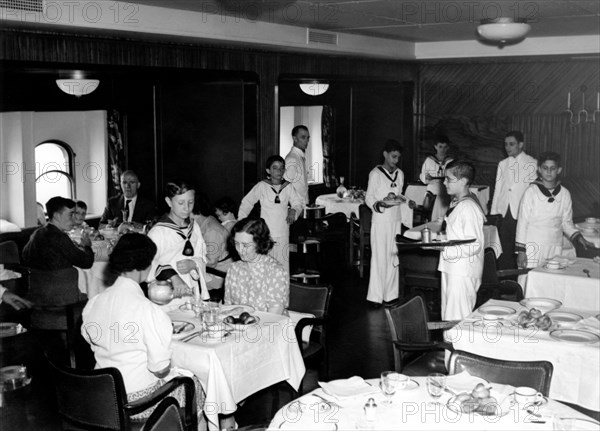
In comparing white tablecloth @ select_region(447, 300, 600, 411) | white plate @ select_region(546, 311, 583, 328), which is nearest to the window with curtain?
white tablecloth @ select_region(447, 300, 600, 411)

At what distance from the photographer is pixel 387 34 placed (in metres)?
11.0

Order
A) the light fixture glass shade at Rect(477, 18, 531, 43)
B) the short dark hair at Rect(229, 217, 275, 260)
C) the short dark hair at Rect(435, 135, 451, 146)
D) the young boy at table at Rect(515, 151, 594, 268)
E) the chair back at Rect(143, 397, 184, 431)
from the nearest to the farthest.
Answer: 1. the chair back at Rect(143, 397, 184, 431)
2. the short dark hair at Rect(229, 217, 275, 260)
3. the young boy at table at Rect(515, 151, 594, 268)
4. the light fixture glass shade at Rect(477, 18, 531, 43)
5. the short dark hair at Rect(435, 135, 451, 146)

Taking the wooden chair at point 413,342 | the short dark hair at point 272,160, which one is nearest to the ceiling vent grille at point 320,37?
the short dark hair at point 272,160

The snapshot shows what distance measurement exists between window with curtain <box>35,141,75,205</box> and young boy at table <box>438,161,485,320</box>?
26.1 ft

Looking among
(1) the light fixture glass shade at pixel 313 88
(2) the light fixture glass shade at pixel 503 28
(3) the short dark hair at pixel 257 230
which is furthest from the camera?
(1) the light fixture glass shade at pixel 313 88

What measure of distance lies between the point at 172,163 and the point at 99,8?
Result: 4405 mm

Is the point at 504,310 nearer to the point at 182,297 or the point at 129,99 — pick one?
the point at 182,297

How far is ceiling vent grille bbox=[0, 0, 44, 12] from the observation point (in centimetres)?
609

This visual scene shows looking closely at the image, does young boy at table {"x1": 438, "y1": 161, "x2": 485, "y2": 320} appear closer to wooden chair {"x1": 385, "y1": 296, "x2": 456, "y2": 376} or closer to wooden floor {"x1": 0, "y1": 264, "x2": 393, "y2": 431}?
wooden floor {"x1": 0, "y1": 264, "x2": 393, "y2": 431}

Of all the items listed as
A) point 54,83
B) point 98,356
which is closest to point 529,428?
point 98,356

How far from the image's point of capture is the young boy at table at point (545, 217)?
770cm

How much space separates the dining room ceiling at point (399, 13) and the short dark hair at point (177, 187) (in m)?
1.58

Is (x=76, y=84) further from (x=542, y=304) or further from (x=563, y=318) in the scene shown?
(x=563, y=318)

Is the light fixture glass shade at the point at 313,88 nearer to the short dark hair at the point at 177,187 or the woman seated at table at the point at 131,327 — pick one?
the short dark hair at the point at 177,187
